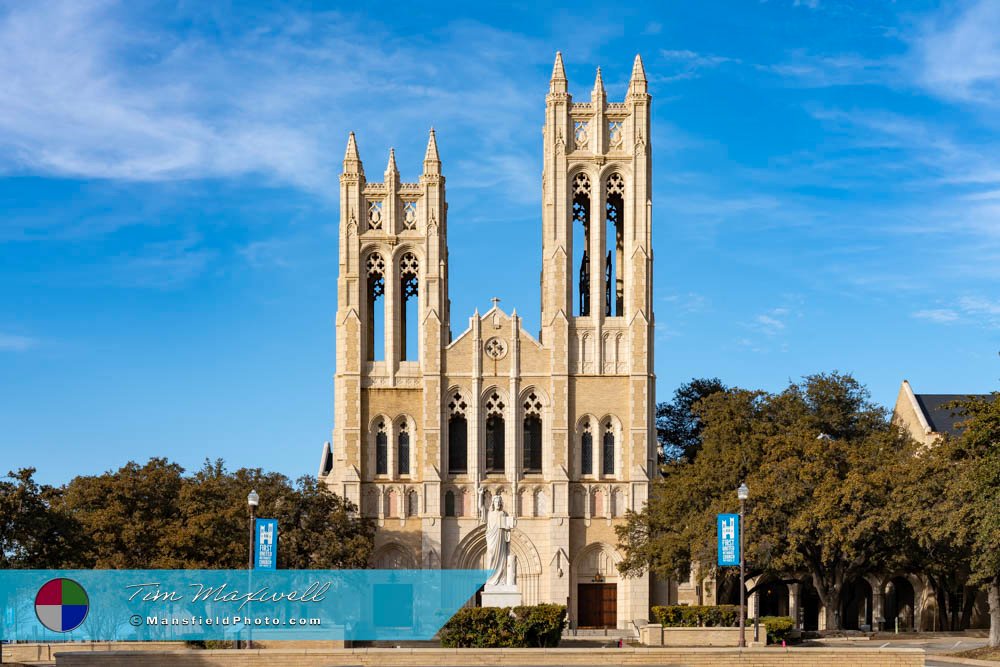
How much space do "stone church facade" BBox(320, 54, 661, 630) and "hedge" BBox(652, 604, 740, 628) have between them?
42.2ft

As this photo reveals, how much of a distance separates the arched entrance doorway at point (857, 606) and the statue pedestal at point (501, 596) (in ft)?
113

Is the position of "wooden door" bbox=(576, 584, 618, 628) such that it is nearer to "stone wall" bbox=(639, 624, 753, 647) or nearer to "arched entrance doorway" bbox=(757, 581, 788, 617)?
"arched entrance doorway" bbox=(757, 581, 788, 617)

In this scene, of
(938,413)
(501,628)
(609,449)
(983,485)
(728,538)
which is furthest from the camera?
(938,413)

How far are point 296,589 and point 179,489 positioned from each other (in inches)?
599

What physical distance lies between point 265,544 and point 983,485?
2429 cm

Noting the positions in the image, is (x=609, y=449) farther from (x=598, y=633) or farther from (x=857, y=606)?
(x=857, y=606)

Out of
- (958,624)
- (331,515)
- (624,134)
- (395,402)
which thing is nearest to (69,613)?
(331,515)

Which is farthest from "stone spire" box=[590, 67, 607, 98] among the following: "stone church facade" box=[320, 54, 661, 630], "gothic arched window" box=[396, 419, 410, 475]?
"gothic arched window" box=[396, 419, 410, 475]

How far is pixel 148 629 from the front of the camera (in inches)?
1881

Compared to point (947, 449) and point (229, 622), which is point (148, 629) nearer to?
point (229, 622)

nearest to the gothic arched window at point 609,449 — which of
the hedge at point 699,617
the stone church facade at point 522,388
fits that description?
the stone church facade at point 522,388

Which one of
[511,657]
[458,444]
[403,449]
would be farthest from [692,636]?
[403,449]

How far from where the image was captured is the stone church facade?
2899 inches

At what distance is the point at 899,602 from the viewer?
84625mm
